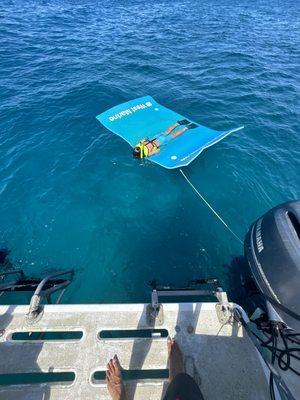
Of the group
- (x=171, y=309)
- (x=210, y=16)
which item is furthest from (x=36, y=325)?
(x=210, y=16)

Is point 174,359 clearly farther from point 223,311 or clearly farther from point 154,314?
point 223,311

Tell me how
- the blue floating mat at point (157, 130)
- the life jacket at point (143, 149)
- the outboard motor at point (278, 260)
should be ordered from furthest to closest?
the blue floating mat at point (157, 130) < the life jacket at point (143, 149) < the outboard motor at point (278, 260)

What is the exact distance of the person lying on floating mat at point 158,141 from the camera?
9242 mm

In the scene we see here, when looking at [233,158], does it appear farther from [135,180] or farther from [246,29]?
[246,29]

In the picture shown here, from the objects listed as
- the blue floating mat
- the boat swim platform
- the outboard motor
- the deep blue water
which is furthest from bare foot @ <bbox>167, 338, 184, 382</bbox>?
the blue floating mat

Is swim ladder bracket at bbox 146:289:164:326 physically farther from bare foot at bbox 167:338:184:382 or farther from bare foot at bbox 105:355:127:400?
bare foot at bbox 105:355:127:400

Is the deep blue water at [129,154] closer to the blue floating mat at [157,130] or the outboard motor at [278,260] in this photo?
the blue floating mat at [157,130]

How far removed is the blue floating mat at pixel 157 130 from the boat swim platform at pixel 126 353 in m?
5.15

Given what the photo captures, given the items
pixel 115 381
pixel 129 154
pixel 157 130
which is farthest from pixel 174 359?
pixel 157 130

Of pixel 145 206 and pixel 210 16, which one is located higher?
pixel 210 16

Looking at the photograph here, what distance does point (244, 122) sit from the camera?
1188 cm

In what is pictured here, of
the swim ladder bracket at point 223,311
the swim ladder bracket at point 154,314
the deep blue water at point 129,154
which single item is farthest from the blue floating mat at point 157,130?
the swim ladder bracket at point 154,314

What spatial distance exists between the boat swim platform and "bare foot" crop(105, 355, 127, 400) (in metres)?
0.21

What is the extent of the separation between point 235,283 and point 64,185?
17.8 feet
